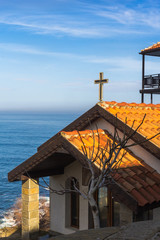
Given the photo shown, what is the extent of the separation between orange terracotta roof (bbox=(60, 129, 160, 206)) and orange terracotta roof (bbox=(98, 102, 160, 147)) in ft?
2.73

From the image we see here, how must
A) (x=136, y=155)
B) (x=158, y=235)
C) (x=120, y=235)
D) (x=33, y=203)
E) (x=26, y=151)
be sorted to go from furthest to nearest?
(x=26, y=151)
(x=33, y=203)
(x=136, y=155)
(x=120, y=235)
(x=158, y=235)

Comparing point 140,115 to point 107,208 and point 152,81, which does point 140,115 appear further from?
point 152,81

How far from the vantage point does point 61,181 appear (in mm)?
11641

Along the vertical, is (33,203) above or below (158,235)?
below

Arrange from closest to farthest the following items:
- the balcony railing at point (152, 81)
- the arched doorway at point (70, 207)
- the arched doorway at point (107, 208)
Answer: the arched doorway at point (107, 208) < the arched doorway at point (70, 207) < the balcony railing at point (152, 81)

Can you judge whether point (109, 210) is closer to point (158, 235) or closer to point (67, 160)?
point (67, 160)

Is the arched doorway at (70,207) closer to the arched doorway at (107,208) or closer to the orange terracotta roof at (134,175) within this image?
the arched doorway at (107,208)

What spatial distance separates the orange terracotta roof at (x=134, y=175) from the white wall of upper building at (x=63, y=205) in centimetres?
212

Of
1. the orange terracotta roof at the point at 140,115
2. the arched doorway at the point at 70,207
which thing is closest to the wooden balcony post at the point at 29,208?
the arched doorway at the point at 70,207

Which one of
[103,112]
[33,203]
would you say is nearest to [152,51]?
[103,112]

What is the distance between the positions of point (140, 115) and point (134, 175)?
3.20m

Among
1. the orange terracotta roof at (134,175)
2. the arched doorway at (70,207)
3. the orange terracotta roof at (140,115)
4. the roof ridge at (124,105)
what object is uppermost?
the roof ridge at (124,105)

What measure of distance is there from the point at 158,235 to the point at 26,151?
280 ft

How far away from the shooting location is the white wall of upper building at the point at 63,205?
11.0 meters
